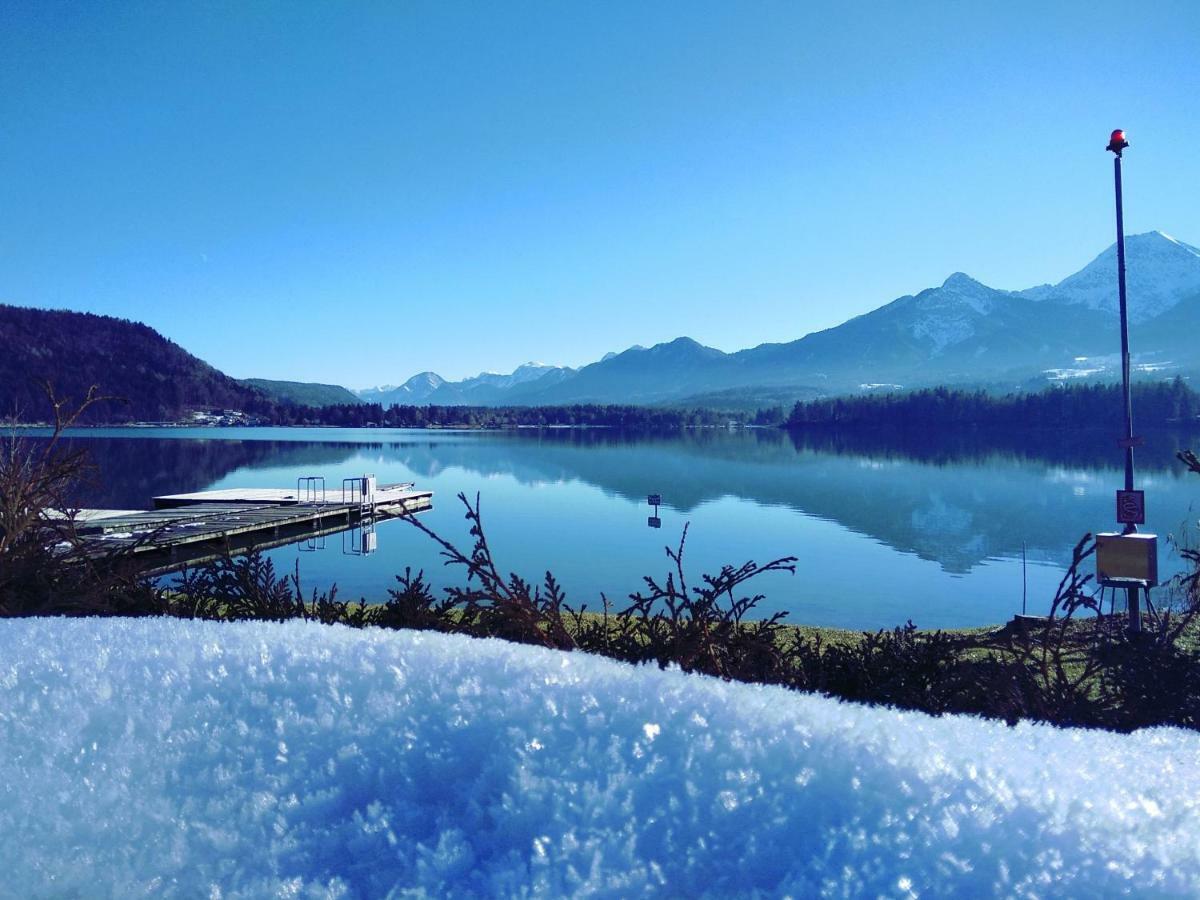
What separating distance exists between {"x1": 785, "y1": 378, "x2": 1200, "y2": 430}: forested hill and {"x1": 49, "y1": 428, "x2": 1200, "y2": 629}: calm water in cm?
3571

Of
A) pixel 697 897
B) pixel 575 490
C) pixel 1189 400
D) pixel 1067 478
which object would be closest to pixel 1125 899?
pixel 697 897

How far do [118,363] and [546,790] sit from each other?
171 meters

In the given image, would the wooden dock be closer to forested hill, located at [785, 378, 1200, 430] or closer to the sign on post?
the sign on post

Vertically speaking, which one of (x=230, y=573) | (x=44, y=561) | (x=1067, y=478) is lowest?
(x=1067, y=478)

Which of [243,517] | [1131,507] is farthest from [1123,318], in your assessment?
[243,517]

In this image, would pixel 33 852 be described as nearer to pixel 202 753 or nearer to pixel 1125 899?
pixel 202 753

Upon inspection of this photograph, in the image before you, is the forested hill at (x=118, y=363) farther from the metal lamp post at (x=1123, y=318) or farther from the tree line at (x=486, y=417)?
the metal lamp post at (x=1123, y=318)

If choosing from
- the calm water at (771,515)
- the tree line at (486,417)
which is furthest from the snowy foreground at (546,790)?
the tree line at (486,417)

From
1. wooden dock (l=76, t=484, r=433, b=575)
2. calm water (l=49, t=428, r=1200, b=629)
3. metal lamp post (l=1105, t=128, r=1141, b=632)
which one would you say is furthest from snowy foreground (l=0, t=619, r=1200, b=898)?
wooden dock (l=76, t=484, r=433, b=575)

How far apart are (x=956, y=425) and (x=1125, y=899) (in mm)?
145628

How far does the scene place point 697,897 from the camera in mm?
546

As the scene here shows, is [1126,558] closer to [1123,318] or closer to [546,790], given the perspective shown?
[1123,318]

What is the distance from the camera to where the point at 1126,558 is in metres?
8.48

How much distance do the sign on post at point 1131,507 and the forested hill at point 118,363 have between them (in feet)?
455
